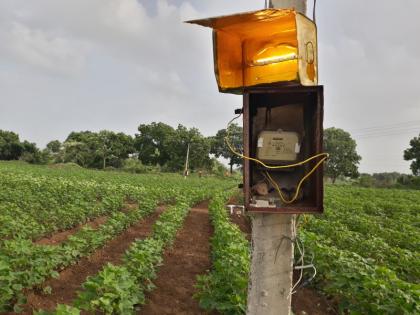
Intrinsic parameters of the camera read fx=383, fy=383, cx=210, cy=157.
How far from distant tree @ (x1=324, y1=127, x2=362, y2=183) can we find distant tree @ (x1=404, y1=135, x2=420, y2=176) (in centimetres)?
1329

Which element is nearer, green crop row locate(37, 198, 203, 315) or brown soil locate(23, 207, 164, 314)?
green crop row locate(37, 198, 203, 315)

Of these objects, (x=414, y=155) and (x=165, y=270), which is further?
(x=414, y=155)

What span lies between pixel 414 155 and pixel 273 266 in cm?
6102

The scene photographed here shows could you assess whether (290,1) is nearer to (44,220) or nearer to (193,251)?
(193,251)

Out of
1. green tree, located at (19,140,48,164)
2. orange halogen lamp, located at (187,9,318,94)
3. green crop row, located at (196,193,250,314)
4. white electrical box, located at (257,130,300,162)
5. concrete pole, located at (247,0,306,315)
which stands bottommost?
green crop row, located at (196,193,250,314)

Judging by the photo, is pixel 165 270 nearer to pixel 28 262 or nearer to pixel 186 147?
pixel 28 262

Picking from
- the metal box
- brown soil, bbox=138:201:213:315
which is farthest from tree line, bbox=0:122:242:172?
the metal box

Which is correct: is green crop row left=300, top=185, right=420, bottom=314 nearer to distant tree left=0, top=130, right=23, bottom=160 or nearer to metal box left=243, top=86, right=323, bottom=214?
metal box left=243, top=86, right=323, bottom=214

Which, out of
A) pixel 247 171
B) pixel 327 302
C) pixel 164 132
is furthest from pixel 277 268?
pixel 164 132

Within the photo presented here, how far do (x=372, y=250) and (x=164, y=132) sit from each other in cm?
6039

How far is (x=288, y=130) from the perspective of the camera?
2.80 meters

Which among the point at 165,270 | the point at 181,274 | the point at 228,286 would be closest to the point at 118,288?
the point at 228,286

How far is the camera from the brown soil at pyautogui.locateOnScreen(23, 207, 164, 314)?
16.3 feet

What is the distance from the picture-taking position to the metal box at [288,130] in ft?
7.60
